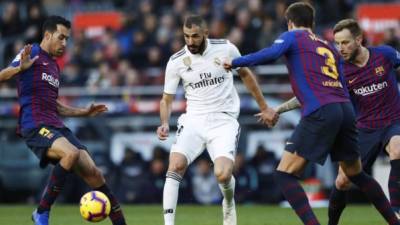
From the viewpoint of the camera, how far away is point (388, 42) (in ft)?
61.1

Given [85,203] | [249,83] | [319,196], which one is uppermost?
[249,83]

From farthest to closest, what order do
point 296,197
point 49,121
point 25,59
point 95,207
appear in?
point 49,121 → point 25,59 → point 95,207 → point 296,197

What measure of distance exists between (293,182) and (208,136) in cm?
180

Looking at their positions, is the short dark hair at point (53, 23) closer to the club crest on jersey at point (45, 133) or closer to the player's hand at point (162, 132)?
the club crest on jersey at point (45, 133)

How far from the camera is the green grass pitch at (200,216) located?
44.5 ft

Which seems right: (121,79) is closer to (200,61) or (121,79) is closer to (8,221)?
(8,221)

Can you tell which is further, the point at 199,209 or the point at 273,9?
the point at 273,9

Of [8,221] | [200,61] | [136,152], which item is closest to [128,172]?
[136,152]

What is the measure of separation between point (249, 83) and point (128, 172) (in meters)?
8.30

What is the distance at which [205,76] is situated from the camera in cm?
1114

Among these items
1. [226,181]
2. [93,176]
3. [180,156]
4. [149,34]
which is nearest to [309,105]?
[226,181]

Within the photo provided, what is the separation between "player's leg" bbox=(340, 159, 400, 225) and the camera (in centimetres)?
1008

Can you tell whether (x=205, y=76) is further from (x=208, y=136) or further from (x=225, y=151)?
(x=225, y=151)

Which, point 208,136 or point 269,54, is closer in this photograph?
point 269,54
